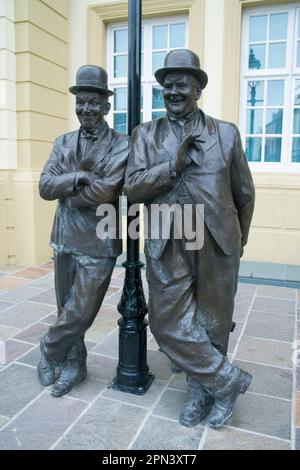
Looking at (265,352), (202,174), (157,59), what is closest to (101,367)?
(265,352)

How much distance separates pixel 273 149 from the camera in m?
6.74

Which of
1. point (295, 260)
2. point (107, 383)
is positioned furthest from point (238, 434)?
point (295, 260)

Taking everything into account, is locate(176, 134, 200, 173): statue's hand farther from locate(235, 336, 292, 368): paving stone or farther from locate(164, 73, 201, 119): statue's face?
locate(235, 336, 292, 368): paving stone

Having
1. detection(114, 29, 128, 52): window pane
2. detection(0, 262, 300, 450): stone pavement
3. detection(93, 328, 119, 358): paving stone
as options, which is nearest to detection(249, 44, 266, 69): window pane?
detection(114, 29, 128, 52): window pane

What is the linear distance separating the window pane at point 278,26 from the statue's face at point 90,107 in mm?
4740

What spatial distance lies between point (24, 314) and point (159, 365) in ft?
5.65

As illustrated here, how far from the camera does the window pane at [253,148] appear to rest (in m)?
6.80

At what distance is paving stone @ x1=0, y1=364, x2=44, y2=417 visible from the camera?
2727 millimetres

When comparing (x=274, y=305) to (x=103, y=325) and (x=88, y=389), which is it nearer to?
(x=103, y=325)

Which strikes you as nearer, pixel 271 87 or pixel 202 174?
pixel 202 174

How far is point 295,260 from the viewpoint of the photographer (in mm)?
6500

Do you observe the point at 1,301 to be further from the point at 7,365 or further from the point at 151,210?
Result: the point at 151,210

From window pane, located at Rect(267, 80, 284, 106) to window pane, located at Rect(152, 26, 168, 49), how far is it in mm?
1771

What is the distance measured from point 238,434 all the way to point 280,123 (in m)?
5.23
